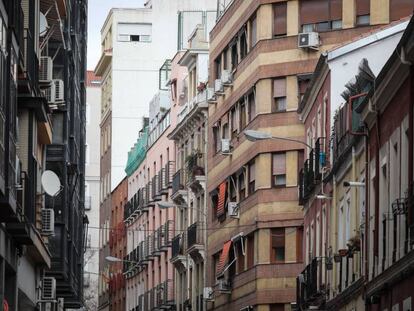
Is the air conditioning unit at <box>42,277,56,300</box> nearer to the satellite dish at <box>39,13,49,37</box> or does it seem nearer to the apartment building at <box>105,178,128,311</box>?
the satellite dish at <box>39,13,49,37</box>

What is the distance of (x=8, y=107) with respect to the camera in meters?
33.3

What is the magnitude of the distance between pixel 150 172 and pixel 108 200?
21014 mm

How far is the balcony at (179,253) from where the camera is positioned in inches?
3533

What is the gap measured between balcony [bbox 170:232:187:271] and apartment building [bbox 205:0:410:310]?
13.4 metres

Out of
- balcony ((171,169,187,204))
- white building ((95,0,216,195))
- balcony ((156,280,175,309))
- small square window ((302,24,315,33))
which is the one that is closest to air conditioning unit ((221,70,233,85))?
small square window ((302,24,315,33))

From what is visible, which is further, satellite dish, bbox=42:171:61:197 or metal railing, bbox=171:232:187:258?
metal railing, bbox=171:232:187:258

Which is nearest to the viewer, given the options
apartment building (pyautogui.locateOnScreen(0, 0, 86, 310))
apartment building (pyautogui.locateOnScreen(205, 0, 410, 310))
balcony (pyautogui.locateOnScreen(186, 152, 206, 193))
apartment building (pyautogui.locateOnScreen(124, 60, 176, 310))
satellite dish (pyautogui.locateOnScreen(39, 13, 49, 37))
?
apartment building (pyautogui.locateOnScreen(0, 0, 86, 310))

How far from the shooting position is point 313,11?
68875 mm

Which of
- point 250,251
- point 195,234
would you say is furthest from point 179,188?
point 250,251

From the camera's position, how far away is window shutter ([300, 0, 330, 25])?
6850 centimetres

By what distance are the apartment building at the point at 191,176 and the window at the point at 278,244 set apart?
1332 centimetres

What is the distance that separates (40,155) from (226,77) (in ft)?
92.3

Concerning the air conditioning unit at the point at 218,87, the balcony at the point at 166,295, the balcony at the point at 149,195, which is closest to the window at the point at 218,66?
the air conditioning unit at the point at 218,87

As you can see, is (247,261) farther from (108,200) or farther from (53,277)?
(108,200)
